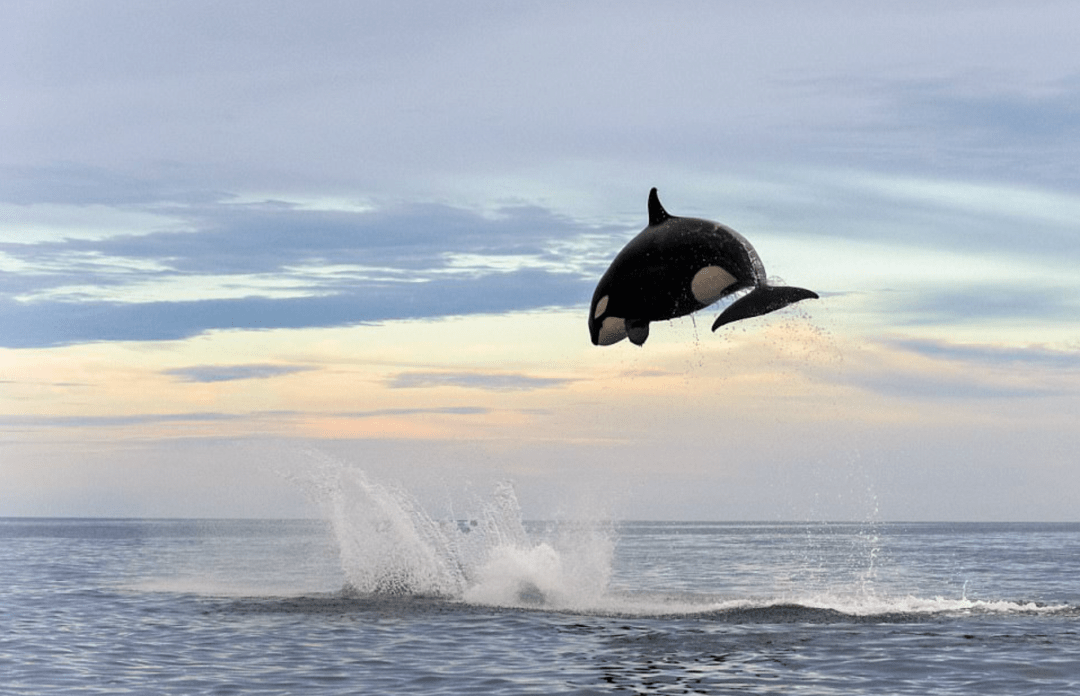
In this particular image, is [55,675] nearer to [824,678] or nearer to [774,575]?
[824,678]

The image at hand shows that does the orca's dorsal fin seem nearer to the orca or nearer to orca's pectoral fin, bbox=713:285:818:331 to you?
the orca

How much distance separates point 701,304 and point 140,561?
160ft

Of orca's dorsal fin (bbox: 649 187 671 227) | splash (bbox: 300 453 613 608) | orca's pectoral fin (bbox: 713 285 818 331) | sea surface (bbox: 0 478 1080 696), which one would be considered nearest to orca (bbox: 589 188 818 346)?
orca's pectoral fin (bbox: 713 285 818 331)

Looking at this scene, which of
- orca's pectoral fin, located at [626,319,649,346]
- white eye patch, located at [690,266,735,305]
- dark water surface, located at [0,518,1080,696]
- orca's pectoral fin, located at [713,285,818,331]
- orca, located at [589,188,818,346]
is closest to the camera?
orca's pectoral fin, located at [713,285,818,331]

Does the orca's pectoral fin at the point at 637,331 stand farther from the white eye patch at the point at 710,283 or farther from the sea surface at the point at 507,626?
the sea surface at the point at 507,626

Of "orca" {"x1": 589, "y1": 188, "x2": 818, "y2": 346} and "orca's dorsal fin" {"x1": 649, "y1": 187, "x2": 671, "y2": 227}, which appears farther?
"orca's dorsal fin" {"x1": 649, "y1": 187, "x2": 671, "y2": 227}

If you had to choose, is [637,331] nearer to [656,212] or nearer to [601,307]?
[601,307]

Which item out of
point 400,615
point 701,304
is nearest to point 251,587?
point 400,615

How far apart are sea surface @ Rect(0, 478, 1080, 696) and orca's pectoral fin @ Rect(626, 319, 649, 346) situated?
17.2 feet

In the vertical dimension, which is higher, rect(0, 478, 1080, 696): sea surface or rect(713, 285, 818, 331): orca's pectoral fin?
rect(713, 285, 818, 331): orca's pectoral fin

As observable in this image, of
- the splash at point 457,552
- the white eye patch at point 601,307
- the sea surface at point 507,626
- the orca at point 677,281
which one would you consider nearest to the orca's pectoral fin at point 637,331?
the orca at point 677,281

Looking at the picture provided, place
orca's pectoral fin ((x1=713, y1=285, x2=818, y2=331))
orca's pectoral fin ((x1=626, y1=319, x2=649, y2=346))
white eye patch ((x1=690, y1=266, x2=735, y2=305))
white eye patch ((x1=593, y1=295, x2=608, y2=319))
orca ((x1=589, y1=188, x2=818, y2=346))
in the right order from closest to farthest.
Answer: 1. orca's pectoral fin ((x1=713, y1=285, x2=818, y2=331))
2. orca ((x1=589, y1=188, x2=818, y2=346))
3. white eye patch ((x1=690, y1=266, x2=735, y2=305))
4. orca's pectoral fin ((x1=626, y1=319, x2=649, y2=346))
5. white eye patch ((x1=593, y1=295, x2=608, y2=319))

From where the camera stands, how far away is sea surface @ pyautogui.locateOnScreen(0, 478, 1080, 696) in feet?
63.3

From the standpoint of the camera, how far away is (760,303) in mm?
16625
